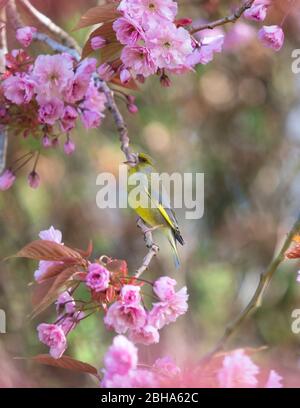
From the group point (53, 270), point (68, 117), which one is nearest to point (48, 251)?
point (53, 270)

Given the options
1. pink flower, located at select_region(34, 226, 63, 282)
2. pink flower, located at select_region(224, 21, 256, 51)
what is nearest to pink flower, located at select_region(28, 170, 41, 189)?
pink flower, located at select_region(34, 226, 63, 282)

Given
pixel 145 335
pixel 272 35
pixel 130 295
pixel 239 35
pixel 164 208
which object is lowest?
pixel 239 35

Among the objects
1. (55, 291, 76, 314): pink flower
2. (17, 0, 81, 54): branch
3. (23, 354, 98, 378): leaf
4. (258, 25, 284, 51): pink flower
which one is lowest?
(23, 354, 98, 378): leaf

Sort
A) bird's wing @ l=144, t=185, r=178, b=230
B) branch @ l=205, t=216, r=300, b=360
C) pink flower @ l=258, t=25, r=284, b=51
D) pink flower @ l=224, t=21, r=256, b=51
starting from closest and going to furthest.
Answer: branch @ l=205, t=216, r=300, b=360, pink flower @ l=258, t=25, r=284, b=51, bird's wing @ l=144, t=185, r=178, b=230, pink flower @ l=224, t=21, r=256, b=51

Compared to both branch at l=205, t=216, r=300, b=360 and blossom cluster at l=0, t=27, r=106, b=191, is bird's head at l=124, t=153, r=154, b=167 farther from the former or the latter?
branch at l=205, t=216, r=300, b=360

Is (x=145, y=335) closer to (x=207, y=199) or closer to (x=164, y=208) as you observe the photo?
(x=164, y=208)

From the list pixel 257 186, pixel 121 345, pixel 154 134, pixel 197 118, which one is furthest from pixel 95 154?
pixel 121 345
